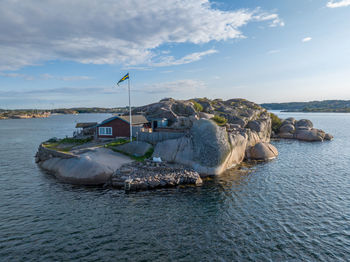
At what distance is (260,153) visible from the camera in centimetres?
4225

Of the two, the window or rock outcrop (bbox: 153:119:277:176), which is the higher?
the window

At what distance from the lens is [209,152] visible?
31859 millimetres

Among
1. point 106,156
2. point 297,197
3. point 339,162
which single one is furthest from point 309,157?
point 106,156

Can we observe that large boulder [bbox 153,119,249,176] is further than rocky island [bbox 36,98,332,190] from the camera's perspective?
Yes

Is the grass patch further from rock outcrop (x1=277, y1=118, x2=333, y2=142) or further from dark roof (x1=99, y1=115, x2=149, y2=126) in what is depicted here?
rock outcrop (x1=277, y1=118, x2=333, y2=142)

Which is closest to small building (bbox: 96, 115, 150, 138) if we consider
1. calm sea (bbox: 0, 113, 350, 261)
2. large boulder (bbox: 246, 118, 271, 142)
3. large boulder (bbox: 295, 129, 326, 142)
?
calm sea (bbox: 0, 113, 350, 261)

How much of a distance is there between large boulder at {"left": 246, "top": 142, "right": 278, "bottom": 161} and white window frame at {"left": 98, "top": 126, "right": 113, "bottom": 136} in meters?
28.5

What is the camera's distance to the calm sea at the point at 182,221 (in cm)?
1492

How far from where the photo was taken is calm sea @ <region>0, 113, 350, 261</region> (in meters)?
14.9

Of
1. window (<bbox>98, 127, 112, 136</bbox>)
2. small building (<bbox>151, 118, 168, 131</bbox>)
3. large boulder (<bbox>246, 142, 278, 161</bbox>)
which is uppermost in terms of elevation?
small building (<bbox>151, 118, 168, 131</bbox>)

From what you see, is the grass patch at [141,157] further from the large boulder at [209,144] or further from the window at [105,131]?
the window at [105,131]

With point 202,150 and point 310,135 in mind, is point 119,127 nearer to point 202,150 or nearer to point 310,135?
point 202,150

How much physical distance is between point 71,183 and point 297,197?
28166 millimetres

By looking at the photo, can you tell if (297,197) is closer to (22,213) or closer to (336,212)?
(336,212)
